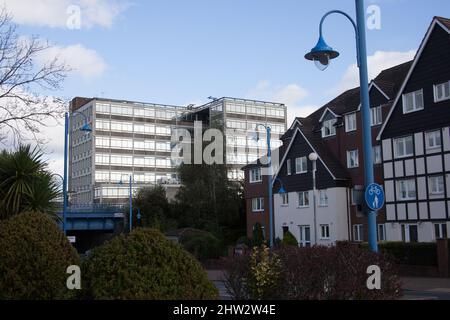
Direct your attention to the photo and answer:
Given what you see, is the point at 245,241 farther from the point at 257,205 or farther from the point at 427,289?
the point at 427,289

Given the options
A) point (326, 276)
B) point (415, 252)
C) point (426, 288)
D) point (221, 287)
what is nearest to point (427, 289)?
point (426, 288)

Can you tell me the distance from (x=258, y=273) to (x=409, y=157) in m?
30.5

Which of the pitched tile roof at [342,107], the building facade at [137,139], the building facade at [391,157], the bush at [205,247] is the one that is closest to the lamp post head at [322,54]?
the building facade at [391,157]

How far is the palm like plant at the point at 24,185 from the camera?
1556 cm

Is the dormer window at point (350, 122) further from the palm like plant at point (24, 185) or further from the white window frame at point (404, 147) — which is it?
the palm like plant at point (24, 185)

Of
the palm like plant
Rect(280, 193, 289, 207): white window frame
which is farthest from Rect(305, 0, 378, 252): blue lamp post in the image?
Rect(280, 193, 289, 207): white window frame

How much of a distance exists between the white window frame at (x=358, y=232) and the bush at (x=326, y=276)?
120ft

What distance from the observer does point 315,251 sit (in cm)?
902

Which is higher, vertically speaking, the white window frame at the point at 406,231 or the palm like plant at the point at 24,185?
the palm like plant at the point at 24,185

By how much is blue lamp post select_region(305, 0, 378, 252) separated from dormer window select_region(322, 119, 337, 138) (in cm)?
3531

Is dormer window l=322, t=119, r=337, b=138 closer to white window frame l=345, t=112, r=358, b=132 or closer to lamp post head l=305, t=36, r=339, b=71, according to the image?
white window frame l=345, t=112, r=358, b=132

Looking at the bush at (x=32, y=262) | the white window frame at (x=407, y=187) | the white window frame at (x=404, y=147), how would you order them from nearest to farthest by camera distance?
the bush at (x=32, y=262), the white window frame at (x=407, y=187), the white window frame at (x=404, y=147)

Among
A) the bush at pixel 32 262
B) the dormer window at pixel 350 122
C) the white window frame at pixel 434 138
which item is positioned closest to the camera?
the bush at pixel 32 262

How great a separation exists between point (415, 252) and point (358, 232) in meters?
14.1
